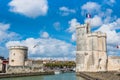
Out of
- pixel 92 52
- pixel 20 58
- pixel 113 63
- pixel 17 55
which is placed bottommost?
pixel 113 63

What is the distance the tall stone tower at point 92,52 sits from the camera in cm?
4531

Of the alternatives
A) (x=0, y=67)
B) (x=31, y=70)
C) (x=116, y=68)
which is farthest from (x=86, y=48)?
(x=0, y=67)

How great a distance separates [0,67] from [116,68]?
18.6 metres

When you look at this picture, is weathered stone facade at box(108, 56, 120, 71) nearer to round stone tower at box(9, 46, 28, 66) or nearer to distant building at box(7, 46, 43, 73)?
distant building at box(7, 46, 43, 73)

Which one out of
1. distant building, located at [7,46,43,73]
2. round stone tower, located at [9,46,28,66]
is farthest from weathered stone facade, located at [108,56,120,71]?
round stone tower, located at [9,46,28,66]

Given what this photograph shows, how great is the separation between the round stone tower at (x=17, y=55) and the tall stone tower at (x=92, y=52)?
954 centimetres

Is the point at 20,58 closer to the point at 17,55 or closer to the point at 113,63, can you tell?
the point at 17,55

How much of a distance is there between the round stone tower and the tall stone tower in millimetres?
9544

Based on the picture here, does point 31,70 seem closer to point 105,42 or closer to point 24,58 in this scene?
point 24,58

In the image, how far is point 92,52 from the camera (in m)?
45.4

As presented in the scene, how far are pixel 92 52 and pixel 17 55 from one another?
1260 cm

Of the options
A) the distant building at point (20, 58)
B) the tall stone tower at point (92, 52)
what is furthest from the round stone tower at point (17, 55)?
the tall stone tower at point (92, 52)

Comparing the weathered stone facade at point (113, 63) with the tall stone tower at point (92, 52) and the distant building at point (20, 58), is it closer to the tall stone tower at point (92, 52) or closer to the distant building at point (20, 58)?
the tall stone tower at point (92, 52)

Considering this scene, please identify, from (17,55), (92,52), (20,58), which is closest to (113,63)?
(92,52)
